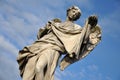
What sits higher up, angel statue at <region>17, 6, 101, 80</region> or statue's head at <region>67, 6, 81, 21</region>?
statue's head at <region>67, 6, 81, 21</region>

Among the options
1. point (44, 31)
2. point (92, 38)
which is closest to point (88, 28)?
point (92, 38)

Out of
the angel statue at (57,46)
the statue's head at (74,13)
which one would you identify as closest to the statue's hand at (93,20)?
the angel statue at (57,46)

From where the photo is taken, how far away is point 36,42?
47.1 feet

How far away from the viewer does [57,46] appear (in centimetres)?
1420

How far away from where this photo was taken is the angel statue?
13539 mm

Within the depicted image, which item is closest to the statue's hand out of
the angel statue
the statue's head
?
the angel statue

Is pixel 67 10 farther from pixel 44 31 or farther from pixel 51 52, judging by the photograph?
pixel 51 52

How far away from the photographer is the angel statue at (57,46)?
44.4ft

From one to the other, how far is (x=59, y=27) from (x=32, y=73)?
7.00 feet

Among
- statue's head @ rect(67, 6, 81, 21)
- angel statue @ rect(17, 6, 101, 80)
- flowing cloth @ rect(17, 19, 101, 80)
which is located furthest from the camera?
statue's head @ rect(67, 6, 81, 21)

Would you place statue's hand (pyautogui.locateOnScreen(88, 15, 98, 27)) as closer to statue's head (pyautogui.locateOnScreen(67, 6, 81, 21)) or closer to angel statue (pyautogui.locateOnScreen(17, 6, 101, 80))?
angel statue (pyautogui.locateOnScreen(17, 6, 101, 80))

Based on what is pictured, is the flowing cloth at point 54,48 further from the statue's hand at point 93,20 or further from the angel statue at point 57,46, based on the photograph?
the statue's hand at point 93,20

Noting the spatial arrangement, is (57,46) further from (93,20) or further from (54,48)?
(93,20)

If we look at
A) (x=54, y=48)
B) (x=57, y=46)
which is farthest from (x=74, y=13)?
(x=54, y=48)
